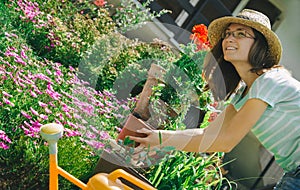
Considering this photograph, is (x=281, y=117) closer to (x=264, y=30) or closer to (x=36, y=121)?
(x=264, y=30)

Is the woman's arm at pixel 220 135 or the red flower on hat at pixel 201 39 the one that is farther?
the red flower on hat at pixel 201 39

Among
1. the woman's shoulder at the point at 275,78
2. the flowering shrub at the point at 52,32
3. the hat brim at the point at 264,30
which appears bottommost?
the flowering shrub at the point at 52,32

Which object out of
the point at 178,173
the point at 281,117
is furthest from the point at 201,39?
the point at 281,117

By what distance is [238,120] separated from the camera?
6.61 ft

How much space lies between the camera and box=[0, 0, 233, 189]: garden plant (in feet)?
8.99

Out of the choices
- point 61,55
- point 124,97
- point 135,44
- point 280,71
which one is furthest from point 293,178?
point 135,44

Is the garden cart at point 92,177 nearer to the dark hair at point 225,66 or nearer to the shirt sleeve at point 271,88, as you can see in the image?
the shirt sleeve at point 271,88

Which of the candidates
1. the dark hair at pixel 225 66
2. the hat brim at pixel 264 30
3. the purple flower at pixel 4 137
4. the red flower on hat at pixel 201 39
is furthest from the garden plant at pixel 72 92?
the hat brim at pixel 264 30

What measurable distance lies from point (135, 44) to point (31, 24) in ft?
3.36

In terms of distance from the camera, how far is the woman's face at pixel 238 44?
2219 mm

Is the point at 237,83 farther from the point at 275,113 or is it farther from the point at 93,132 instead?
the point at 93,132

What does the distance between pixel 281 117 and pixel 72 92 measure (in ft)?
5.70

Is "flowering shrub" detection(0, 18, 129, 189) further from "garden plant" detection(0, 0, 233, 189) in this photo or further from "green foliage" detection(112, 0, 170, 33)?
"green foliage" detection(112, 0, 170, 33)

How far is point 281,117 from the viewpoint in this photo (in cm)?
217
